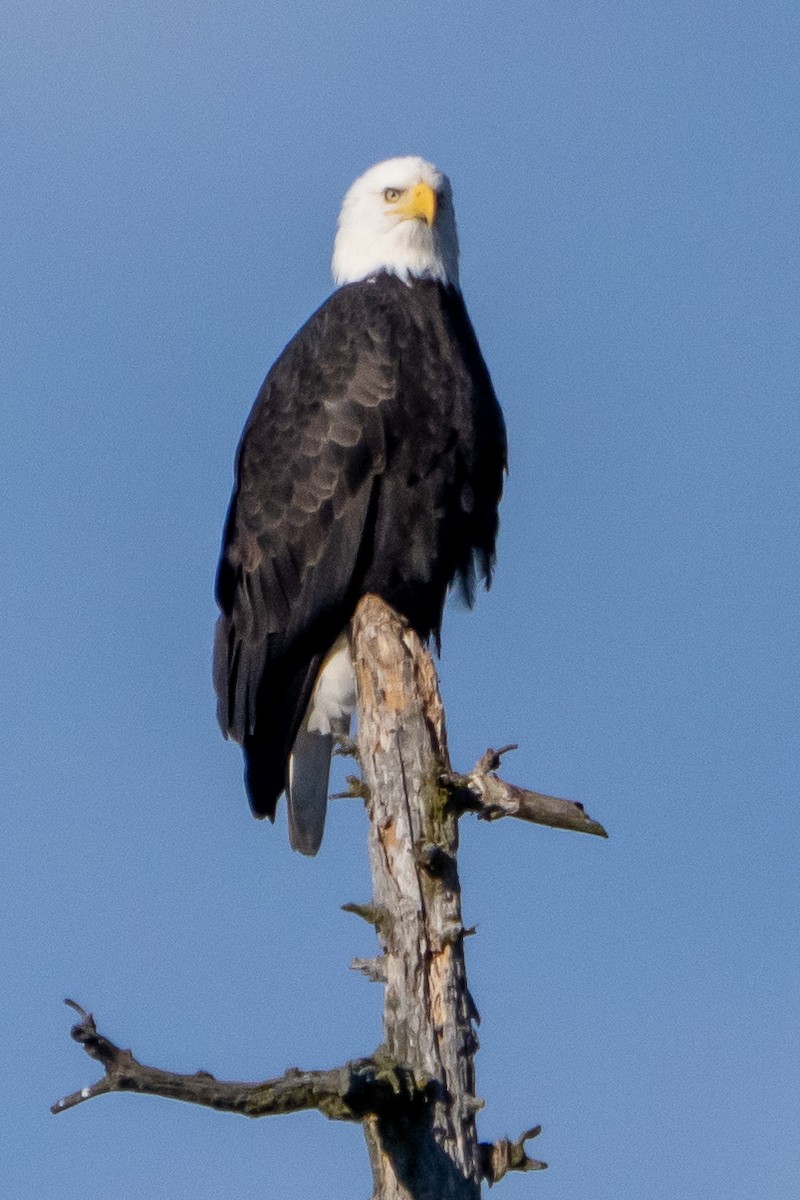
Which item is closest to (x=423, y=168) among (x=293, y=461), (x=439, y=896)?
(x=293, y=461)

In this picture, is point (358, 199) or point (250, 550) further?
point (358, 199)

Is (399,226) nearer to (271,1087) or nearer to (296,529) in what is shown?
(296,529)

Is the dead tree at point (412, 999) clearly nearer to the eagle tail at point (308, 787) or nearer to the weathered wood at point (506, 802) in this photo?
the weathered wood at point (506, 802)

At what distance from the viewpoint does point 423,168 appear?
25.2 feet

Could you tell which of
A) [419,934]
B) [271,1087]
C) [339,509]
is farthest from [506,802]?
[339,509]

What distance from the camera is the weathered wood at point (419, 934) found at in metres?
A: 4.55

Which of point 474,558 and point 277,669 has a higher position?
point 474,558

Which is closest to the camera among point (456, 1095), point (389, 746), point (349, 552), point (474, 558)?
point (456, 1095)

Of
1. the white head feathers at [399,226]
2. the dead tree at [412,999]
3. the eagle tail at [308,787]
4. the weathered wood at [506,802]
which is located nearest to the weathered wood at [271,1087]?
the dead tree at [412,999]

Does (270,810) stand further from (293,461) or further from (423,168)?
(423,168)

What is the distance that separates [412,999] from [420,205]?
373cm

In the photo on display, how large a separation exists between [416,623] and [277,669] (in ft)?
1.72

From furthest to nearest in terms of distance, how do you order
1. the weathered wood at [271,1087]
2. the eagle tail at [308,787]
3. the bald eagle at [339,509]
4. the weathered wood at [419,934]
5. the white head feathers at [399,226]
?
1. the white head feathers at [399,226]
2. the eagle tail at [308,787]
3. the bald eagle at [339,509]
4. the weathered wood at [419,934]
5. the weathered wood at [271,1087]

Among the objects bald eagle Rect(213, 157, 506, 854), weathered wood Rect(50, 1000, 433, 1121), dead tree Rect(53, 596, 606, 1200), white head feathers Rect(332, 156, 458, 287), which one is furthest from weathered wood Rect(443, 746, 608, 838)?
white head feathers Rect(332, 156, 458, 287)
